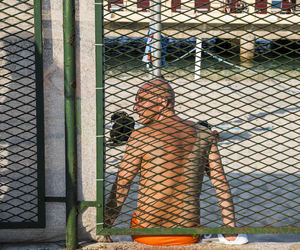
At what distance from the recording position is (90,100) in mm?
3547

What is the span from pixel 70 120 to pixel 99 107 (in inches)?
9.0

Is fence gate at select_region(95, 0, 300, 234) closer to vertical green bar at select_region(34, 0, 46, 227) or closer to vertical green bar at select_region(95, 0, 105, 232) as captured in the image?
vertical green bar at select_region(95, 0, 105, 232)

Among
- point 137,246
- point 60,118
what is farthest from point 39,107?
point 137,246

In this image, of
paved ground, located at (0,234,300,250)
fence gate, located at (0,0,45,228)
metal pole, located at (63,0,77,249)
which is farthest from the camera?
paved ground, located at (0,234,300,250)

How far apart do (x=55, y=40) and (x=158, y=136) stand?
3.45 feet

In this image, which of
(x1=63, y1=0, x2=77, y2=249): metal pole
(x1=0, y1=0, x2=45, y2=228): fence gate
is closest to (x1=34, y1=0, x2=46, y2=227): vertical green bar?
(x1=0, y1=0, x2=45, y2=228): fence gate

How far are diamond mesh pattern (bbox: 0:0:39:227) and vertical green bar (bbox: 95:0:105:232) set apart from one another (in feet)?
1.57

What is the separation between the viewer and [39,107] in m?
3.53

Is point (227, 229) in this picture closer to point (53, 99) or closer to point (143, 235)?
point (143, 235)

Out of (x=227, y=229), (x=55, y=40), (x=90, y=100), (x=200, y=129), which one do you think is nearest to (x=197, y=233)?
(x=227, y=229)

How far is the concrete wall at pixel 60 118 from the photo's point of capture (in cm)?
346

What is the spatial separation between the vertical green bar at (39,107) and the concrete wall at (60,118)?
0.12 feet

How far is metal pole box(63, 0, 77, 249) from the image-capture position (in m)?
3.40

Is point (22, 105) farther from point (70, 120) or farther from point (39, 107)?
point (70, 120)
